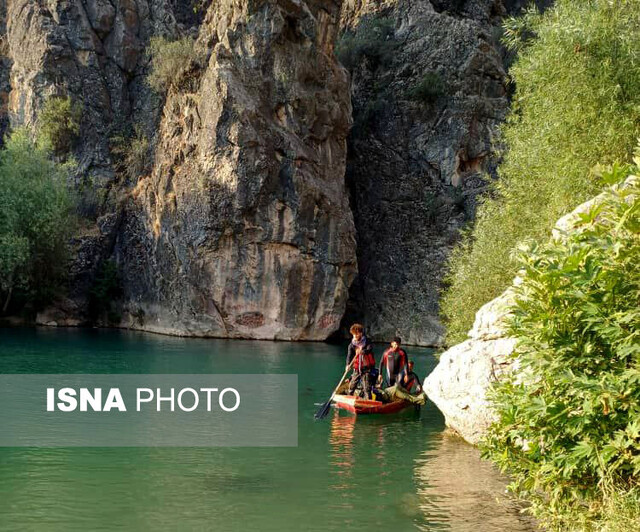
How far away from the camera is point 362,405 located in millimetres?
16688

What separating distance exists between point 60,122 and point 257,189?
54.3 feet

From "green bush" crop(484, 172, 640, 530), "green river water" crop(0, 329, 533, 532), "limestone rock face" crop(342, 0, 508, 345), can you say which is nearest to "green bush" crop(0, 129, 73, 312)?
"limestone rock face" crop(342, 0, 508, 345)

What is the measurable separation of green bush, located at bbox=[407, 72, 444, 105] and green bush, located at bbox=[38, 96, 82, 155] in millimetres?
Answer: 21494

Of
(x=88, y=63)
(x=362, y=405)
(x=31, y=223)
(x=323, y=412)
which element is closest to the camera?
(x=323, y=412)

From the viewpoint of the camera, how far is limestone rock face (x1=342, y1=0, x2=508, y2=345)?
1695 inches

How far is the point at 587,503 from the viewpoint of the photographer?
7.89 m

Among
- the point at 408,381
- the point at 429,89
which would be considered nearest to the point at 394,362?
the point at 408,381

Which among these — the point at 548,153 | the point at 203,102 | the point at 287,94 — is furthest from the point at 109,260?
the point at 548,153

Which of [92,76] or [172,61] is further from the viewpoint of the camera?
[92,76]

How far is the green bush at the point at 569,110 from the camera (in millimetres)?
14984

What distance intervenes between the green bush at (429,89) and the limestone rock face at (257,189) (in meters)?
5.56

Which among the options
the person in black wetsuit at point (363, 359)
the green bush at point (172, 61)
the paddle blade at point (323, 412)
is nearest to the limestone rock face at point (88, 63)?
the green bush at point (172, 61)

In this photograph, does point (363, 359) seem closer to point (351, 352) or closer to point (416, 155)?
point (351, 352)

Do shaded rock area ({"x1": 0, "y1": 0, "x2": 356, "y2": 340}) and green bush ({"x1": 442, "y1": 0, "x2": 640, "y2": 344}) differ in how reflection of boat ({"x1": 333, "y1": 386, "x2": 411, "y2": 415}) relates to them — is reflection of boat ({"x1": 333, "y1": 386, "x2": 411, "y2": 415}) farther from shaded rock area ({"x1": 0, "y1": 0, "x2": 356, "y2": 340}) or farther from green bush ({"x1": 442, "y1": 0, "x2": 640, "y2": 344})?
shaded rock area ({"x1": 0, "y1": 0, "x2": 356, "y2": 340})
